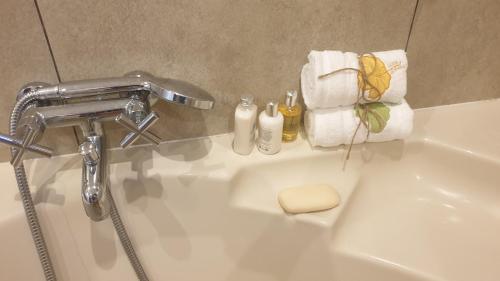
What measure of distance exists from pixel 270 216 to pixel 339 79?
28 centimetres

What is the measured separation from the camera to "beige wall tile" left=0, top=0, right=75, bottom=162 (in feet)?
2.00

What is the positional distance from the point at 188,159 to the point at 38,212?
0.27 meters

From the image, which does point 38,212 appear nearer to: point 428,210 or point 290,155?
point 290,155

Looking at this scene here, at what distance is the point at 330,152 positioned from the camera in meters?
0.80

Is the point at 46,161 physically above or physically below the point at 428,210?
above

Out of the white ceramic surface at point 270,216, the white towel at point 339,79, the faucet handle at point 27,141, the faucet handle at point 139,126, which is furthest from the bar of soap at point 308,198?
the faucet handle at point 27,141

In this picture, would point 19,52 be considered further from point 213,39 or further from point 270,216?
point 270,216

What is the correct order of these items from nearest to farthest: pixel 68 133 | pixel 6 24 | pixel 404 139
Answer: pixel 6 24 < pixel 68 133 < pixel 404 139

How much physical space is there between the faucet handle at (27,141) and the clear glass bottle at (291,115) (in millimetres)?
411

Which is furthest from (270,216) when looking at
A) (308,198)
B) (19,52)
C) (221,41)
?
(19,52)

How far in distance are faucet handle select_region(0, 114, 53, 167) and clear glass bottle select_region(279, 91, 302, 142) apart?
1.35 ft

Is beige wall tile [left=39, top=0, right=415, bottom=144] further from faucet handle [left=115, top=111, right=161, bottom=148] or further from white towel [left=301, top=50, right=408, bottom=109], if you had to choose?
faucet handle [left=115, top=111, right=161, bottom=148]

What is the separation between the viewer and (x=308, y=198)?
2.45 feet


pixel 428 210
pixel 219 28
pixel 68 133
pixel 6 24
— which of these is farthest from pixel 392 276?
pixel 6 24
